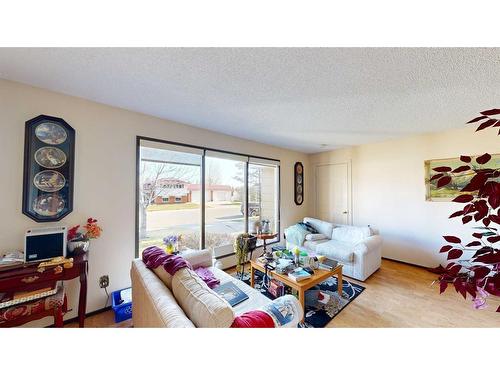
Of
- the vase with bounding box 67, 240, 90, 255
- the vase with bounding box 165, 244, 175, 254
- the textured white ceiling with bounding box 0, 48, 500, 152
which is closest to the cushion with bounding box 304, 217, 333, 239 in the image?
the textured white ceiling with bounding box 0, 48, 500, 152

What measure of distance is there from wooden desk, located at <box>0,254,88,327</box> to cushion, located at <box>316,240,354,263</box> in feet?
9.50

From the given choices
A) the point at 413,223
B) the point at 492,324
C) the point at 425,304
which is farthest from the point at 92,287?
the point at 413,223

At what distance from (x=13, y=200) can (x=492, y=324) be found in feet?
14.7

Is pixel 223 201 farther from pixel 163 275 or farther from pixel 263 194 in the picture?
pixel 163 275

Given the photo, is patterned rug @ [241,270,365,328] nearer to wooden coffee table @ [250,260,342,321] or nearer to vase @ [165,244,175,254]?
wooden coffee table @ [250,260,342,321]

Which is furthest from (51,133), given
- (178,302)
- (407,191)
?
(407,191)

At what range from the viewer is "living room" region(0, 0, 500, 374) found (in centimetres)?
112

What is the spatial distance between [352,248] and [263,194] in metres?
1.83

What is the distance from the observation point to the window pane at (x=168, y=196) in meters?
2.40

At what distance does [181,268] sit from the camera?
4.29 feet

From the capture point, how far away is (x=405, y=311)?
2.01 meters
